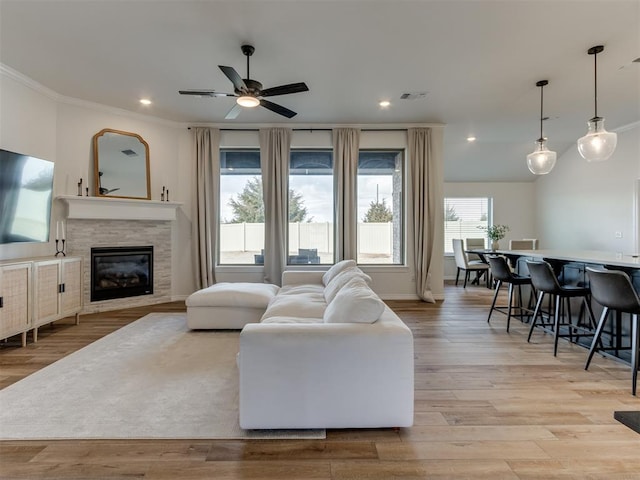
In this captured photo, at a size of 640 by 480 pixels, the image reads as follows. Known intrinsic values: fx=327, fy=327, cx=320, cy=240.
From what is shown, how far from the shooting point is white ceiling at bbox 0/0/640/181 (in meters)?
2.86

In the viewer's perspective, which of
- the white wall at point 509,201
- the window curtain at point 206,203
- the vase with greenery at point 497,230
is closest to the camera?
the window curtain at point 206,203

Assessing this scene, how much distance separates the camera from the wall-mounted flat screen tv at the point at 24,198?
352 centimetres

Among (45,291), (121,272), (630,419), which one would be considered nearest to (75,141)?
(121,272)

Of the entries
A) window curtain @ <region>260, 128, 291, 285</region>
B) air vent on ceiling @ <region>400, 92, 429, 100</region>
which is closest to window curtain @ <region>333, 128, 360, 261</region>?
window curtain @ <region>260, 128, 291, 285</region>

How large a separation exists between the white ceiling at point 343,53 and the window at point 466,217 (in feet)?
10.8

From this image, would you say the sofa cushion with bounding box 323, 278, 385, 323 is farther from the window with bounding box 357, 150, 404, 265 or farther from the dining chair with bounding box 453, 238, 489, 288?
the dining chair with bounding box 453, 238, 489, 288

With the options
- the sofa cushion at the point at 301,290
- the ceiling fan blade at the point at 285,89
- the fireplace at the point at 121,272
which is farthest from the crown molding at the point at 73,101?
the sofa cushion at the point at 301,290

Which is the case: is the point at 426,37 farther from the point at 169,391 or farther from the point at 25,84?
the point at 25,84

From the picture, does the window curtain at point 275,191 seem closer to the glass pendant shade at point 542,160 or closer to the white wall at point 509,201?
the glass pendant shade at point 542,160

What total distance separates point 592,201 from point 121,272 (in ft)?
30.0

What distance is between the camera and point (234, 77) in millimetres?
3039

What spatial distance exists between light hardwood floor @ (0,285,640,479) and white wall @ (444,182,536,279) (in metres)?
6.17

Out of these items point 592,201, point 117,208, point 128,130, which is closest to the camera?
point 117,208

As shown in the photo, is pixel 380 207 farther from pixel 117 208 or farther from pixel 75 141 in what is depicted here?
pixel 75 141
